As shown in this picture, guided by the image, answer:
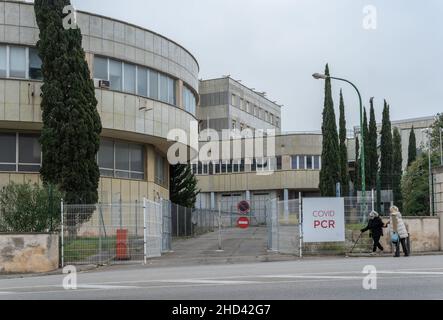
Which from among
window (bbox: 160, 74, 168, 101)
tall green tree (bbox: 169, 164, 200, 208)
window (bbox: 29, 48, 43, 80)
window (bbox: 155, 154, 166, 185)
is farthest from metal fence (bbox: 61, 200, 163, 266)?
tall green tree (bbox: 169, 164, 200, 208)

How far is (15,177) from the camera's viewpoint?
29.1 meters

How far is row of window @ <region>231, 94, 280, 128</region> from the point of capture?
72688mm

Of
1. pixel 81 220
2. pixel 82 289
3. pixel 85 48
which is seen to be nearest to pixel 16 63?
pixel 85 48

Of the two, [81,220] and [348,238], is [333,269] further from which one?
[81,220]

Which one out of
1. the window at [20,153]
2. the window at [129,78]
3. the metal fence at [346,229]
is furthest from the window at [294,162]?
the metal fence at [346,229]

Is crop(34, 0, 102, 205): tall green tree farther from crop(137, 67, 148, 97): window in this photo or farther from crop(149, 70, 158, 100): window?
crop(149, 70, 158, 100): window

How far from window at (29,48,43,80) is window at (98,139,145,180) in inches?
192

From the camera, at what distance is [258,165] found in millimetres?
61375

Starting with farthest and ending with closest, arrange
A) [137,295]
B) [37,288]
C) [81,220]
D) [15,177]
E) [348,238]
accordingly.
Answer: [15,177], [348,238], [81,220], [37,288], [137,295]

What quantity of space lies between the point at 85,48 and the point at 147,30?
13.8 feet

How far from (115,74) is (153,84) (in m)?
2.69

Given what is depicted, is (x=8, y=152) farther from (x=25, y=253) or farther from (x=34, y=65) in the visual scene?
(x=25, y=253)

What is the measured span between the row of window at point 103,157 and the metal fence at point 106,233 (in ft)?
28.8

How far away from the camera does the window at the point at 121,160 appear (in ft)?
105
